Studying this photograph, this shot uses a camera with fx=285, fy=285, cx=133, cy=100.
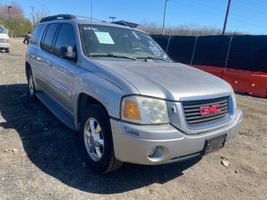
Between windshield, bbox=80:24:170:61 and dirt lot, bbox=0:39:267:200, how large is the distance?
150 centimetres

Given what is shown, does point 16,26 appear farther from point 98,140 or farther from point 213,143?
point 213,143

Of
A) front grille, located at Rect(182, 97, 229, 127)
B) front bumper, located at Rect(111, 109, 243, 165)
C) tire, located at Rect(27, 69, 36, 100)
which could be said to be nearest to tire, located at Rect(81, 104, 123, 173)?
front bumper, located at Rect(111, 109, 243, 165)

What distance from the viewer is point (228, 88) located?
12.3 feet

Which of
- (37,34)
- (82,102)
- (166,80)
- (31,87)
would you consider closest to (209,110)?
(166,80)

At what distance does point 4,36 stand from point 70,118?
1704 centimetres

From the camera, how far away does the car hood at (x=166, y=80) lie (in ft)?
9.95

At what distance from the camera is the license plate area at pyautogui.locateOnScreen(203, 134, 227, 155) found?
3222 mm

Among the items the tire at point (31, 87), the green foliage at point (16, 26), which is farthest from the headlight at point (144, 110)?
the green foliage at point (16, 26)

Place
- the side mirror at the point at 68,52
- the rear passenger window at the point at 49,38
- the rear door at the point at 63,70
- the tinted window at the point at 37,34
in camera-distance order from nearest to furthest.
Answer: the side mirror at the point at 68,52 < the rear door at the point at 63,70 < the rear passenger window at the point at 49,38 < the tinted window at the point at 37,34

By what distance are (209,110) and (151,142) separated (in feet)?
2.86

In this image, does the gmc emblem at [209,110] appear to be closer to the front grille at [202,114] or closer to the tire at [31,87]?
the front grille at [202,114]

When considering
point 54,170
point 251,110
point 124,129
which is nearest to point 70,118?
point 54,170

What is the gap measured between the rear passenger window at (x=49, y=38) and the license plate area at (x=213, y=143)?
11.1 ft

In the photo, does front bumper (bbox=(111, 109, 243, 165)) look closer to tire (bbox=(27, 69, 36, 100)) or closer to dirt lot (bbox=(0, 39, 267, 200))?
dirt lot (bbox=(0, 39, 267, 200))
